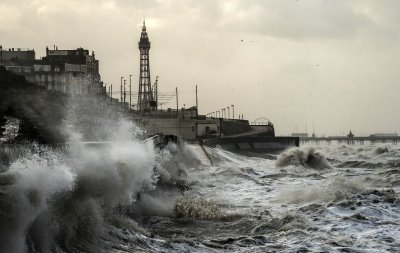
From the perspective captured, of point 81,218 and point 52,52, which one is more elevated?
point 52,52

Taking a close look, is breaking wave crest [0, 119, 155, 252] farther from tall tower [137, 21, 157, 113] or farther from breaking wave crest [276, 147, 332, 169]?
tall tower [137, 21, 157, 113]

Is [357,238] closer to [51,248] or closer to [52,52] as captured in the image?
[51,248]

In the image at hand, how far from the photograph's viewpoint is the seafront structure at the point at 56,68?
345ft

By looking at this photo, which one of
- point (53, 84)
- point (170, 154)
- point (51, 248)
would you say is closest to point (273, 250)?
point (51, 248)

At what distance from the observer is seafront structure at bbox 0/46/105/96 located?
10506 cm

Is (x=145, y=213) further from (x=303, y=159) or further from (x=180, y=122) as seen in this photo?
(x=180, y=122)

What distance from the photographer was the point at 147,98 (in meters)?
120

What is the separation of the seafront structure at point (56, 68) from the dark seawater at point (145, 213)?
272ft

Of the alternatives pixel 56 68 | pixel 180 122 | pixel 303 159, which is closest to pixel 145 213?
pixel 303 159

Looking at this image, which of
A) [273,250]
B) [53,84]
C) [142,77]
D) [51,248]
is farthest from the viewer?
[142,77]

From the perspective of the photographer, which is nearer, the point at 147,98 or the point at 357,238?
the point at 357,238

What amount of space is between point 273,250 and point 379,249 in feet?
8.26

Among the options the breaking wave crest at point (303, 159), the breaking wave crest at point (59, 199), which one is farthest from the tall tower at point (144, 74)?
the breaking wave crest at point (59, 199)

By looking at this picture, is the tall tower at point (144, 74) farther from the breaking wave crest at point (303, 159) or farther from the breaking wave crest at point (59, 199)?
the breaking wave crest at point (59, 199)
